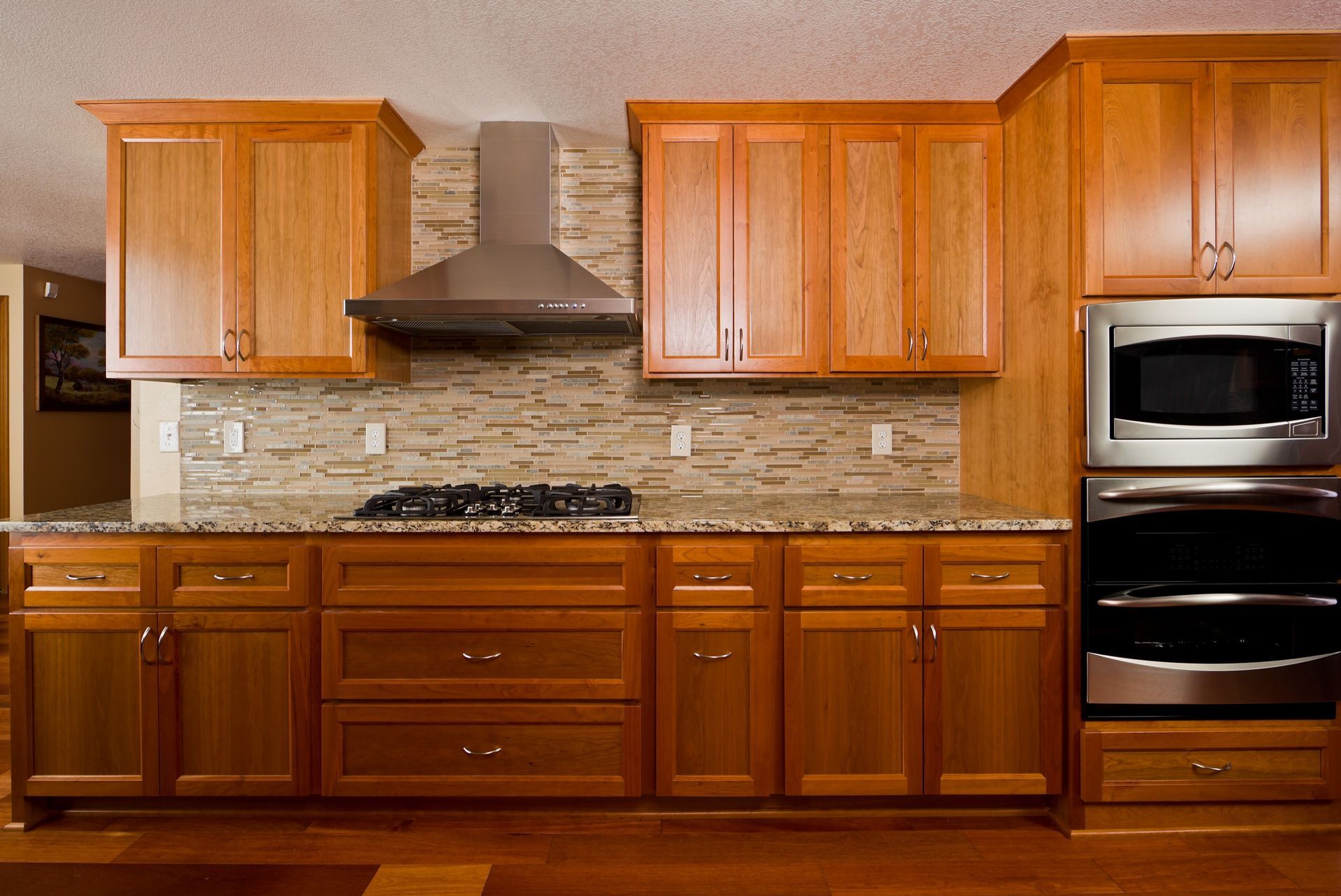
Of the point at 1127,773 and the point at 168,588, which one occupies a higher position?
the point at 168,588

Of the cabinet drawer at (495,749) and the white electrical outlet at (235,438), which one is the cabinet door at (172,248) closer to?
the white electrical outlet at (235,438)

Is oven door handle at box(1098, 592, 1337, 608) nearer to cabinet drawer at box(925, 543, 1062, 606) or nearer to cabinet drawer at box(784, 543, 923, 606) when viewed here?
cabinet drawer at box(925, 543, 1062, 606)

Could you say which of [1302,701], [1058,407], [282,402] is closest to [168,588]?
[282,402]

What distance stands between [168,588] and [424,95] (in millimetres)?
1672

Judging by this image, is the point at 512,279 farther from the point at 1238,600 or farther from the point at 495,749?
the point at 1238,600

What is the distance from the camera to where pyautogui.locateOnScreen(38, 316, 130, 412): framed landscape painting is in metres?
5.36

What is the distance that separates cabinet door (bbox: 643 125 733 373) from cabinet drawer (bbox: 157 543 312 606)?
4.26 ft

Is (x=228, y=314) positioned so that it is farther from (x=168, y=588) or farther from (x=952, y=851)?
(x=952, y=851)

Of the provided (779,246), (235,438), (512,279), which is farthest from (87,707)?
(779,246)

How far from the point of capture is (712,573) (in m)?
2.21

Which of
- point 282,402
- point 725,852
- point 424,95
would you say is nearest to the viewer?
point 725,852

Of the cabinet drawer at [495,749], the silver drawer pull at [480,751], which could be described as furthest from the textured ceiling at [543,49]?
the silver drawer pull at [480,751]

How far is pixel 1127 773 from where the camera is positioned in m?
2.18

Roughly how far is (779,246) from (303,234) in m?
1.55
